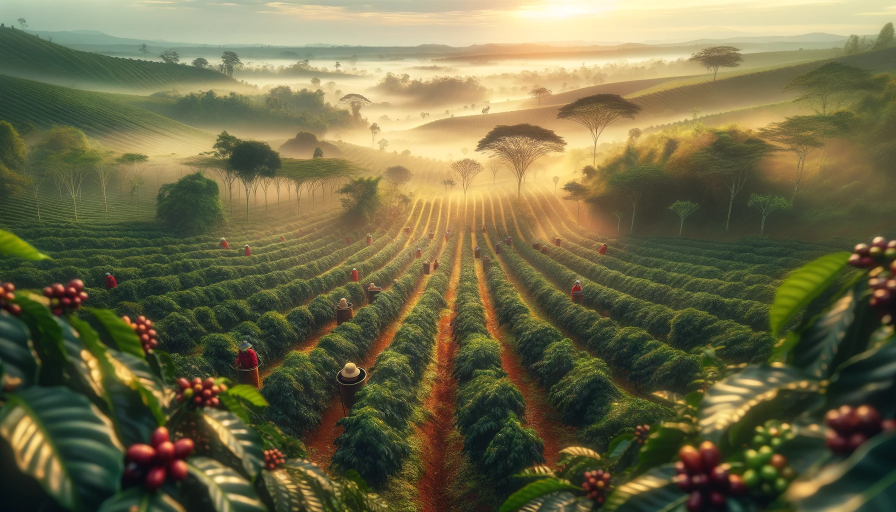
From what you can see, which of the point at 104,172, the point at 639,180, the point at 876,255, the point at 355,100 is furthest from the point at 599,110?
the point at 355,100

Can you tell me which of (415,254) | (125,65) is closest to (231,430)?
(415,254)

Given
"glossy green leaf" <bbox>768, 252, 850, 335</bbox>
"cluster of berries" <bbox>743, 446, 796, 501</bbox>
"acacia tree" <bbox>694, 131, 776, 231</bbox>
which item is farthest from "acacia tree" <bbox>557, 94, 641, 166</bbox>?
"cluster of berries" <bbox>743, 446, 796, 501</bbox>

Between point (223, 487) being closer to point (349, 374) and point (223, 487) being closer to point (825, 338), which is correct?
point (825, 338)

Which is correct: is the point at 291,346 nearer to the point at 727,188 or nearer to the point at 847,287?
the point at 847,287

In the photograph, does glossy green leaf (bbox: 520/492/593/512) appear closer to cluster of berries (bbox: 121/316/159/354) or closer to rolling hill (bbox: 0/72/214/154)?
cluster of berries (bbox: 121/316/159/354)

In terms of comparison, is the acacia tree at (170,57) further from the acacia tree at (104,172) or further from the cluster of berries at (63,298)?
the cluster of berries at (63,298)

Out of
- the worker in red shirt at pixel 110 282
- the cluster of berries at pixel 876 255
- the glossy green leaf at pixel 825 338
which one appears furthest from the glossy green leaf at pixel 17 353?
→ the worker in red shirt at pixel 110 282
